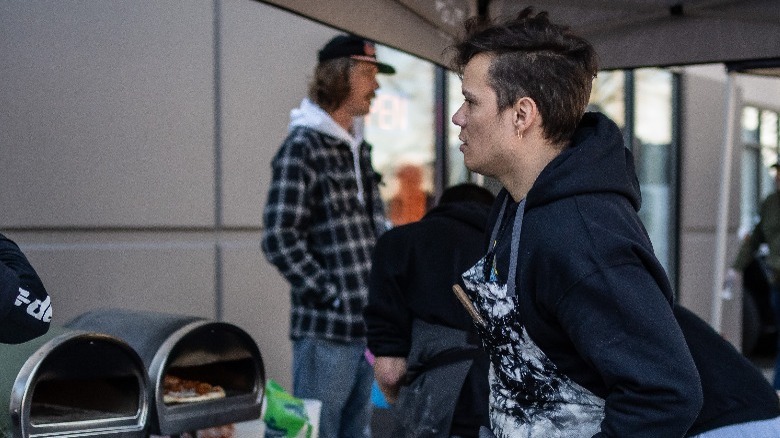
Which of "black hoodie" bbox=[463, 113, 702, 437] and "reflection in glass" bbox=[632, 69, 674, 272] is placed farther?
"reflection in glass" bbox=[632, 69, 674, 272]

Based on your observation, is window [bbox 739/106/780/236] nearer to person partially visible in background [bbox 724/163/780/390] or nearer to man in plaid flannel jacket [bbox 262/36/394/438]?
person partially visible in background [bbox 724/163/780/390]

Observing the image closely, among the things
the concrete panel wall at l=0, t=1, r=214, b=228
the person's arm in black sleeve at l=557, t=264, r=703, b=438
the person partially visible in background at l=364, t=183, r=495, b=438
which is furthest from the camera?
the concrete panel wall at l=0, t=1, r=214, b=228

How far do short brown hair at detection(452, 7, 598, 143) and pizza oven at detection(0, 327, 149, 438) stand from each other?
1.79 meters

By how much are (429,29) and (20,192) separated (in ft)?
6.92

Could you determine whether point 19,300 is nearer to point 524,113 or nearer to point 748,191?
point 524,113

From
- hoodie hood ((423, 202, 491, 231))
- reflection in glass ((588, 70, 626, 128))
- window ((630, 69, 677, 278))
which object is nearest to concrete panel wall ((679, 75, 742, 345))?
window ((630, 69, 677, 278))

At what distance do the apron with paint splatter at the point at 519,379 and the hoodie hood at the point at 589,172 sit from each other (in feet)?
0.24

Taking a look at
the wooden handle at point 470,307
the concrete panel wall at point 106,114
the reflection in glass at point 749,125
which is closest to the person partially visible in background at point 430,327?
the wooden handle at point 470,307

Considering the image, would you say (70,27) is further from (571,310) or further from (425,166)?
(571,310)

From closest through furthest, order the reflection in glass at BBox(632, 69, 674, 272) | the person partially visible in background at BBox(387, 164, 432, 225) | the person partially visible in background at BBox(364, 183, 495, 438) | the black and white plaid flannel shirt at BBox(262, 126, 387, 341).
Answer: the person partially visible in background at BBox(364, 183, 495, 438)
the black and white plaid flannel shirt at BBox(262, 126, 387, 341)
the person partially visible in background at BBox(387, 164, 432, 225)
the reflection in glass at BBox(632, 69, 674, 272)

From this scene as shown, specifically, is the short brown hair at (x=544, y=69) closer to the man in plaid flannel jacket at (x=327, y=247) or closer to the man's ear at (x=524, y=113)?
the man's ear at (x=524, y=113)

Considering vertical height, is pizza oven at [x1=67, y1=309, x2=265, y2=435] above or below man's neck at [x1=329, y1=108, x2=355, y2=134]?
below

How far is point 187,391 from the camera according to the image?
366 cm

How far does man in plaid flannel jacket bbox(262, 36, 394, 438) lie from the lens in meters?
3.92
